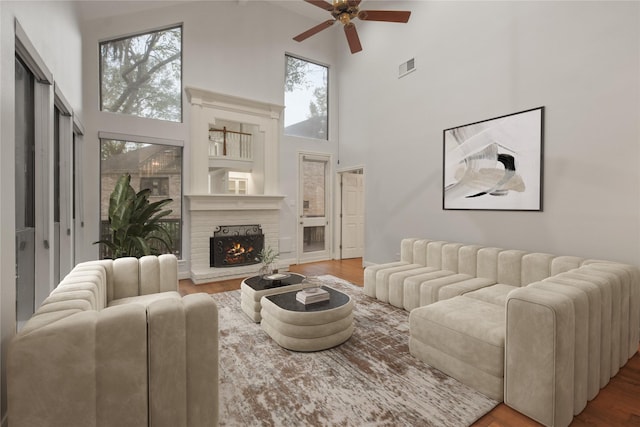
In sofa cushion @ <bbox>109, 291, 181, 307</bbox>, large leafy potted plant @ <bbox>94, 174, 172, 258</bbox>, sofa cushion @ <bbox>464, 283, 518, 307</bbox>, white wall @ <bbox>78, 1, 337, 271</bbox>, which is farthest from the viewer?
white wall @ <bbox>78, 1, 337, 271</bbox>

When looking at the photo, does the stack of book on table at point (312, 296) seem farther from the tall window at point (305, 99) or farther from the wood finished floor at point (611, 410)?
the tall window at point (305, 99)

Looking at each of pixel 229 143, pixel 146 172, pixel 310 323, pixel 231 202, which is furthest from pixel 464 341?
pixel 229 143

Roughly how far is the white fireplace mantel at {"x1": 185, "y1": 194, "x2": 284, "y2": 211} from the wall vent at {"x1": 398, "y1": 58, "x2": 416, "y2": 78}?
300cm

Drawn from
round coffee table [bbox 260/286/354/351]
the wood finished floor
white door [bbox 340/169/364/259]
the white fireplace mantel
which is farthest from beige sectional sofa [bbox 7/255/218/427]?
white door [bbox 340/169/364/259]

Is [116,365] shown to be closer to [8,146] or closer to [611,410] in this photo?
[8,146]

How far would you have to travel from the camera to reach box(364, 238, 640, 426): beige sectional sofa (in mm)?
1690

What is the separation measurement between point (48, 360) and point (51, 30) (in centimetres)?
276

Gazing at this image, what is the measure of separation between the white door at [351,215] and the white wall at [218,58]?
89cm

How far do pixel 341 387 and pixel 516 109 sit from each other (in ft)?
11.6

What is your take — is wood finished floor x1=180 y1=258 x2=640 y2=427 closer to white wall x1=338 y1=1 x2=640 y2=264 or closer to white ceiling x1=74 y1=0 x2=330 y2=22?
white wall x1=338 y1=1 x2=640 y2=264

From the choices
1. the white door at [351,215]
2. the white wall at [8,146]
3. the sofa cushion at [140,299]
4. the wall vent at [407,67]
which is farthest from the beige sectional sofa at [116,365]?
the white door at [351,215]

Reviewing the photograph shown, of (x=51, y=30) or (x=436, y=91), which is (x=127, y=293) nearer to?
(x=51, y=30)

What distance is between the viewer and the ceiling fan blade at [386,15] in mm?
2938

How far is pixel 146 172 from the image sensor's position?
4.96 m
